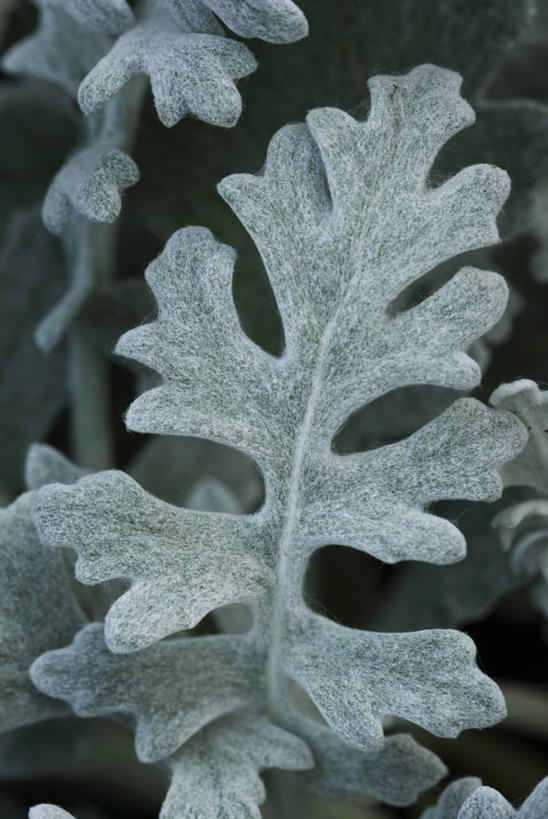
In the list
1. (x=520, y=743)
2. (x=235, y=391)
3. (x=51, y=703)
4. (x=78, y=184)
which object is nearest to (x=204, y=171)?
(x=78, y=184)

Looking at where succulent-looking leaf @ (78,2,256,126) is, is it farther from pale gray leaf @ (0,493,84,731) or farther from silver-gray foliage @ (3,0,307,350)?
pale gray leaf @ (0,493,84,731)

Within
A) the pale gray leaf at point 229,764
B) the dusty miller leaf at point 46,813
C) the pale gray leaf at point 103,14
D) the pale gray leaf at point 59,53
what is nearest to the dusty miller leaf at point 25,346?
the pale gray leaf at point 59,53

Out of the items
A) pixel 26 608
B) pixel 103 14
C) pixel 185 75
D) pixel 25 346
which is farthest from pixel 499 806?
pixel 25 346

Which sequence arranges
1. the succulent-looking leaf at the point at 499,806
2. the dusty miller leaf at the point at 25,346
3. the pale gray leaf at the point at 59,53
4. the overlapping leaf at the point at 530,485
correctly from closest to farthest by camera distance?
the succulent-looking leaf at the point at 499,806 → the overlapping leaf at the point at 530,485 → the pale gray leaf at the point at 59,53 → the dusty miller leaf at the point at 25,346

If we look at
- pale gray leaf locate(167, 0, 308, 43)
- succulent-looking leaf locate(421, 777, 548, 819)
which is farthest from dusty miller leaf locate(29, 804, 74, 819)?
pale gray leaf locate(167, 0, 308, 43)

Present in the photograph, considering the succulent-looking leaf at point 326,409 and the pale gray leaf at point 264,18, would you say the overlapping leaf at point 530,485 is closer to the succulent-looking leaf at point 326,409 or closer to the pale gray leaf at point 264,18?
the succulent-looking leaf at point 326,409

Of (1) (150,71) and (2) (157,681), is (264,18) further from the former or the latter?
(2) (157,681)

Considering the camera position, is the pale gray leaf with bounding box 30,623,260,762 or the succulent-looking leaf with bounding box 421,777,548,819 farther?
the pale gray leaf with bounding box 30,623,260,762
